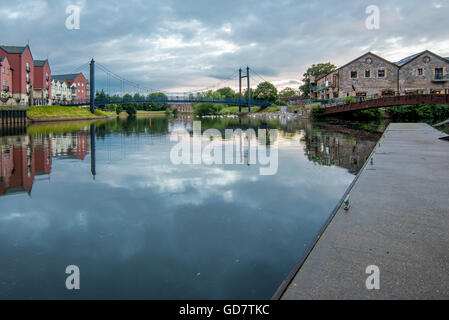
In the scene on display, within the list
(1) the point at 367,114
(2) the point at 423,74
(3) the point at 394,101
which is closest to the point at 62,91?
(1) the point at 367,114

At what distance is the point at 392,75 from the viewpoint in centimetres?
5312

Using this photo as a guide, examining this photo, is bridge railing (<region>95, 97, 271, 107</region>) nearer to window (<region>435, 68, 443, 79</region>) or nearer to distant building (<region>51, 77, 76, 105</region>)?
distant building (<region>51, 77, 76, 105</region>)

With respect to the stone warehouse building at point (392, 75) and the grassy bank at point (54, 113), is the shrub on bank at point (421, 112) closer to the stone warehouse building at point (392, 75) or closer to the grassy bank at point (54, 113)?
the stone warehouse building at point (392, 75)

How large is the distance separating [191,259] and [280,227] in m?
1.82

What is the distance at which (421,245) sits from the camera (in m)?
4.21

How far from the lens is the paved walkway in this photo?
3.23 meters

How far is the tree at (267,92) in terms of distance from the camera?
3632 inches

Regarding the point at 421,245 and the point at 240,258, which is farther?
the point at 240,258

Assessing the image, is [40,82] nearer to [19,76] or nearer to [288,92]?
[19,76]

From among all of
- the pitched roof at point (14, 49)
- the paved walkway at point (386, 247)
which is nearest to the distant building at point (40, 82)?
the pitched roof at point (14, 49)

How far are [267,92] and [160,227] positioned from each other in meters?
89.9
